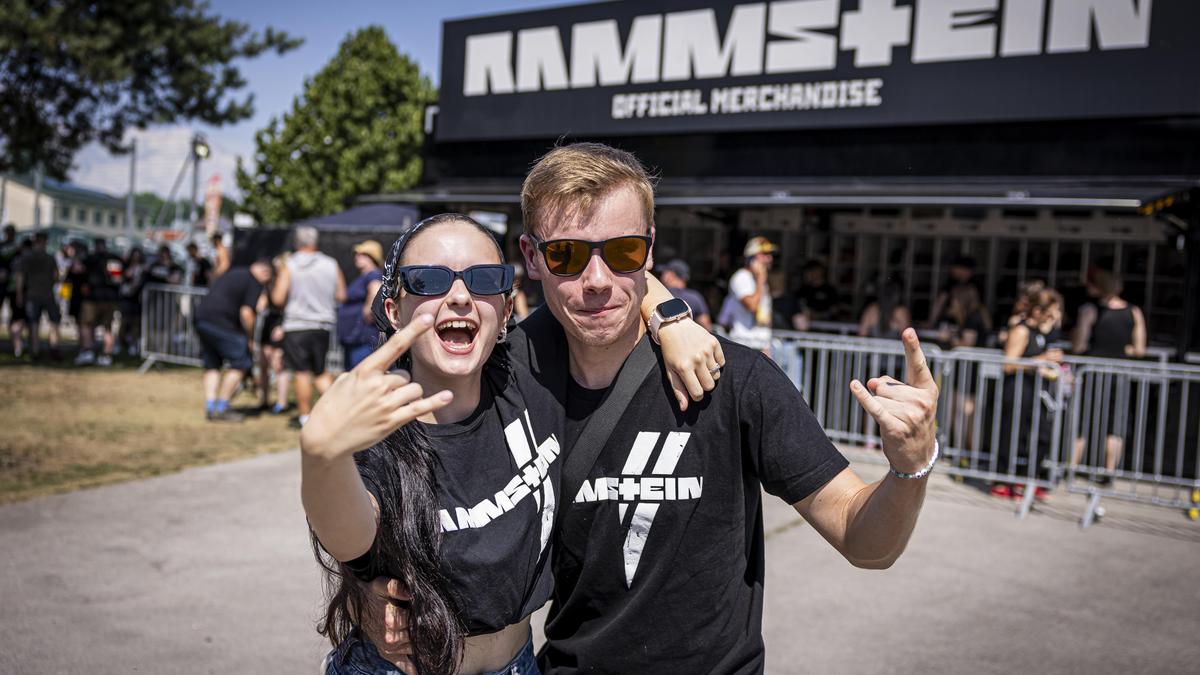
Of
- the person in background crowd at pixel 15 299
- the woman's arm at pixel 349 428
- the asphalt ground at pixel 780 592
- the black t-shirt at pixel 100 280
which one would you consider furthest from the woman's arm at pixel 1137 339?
the person in background crowd at pixel 15 299

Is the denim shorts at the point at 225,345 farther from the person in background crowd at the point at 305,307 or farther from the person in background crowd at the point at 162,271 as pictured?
the person in background crowd at the point at 162,271

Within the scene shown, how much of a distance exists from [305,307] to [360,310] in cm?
106

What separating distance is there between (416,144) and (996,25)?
25205 mm

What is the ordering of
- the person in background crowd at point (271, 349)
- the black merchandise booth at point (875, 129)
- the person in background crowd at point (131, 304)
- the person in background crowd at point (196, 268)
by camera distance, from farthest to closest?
the person in background crowd at point (196, 268) < the person in background crowd at point (131, 304) < the person in background crowd at point (271, 349) < the black merchandise booth at point (875, 129)

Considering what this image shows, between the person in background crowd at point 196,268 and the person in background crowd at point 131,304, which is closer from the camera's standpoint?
the person in background crowd at point 131,304

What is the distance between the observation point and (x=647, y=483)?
1971 millimetres

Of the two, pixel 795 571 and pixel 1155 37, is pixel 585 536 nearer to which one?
pixel 795 571

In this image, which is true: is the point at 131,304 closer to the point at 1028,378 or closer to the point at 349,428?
the point at 1028,378

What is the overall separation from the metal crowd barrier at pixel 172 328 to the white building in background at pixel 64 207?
7191 centimetres

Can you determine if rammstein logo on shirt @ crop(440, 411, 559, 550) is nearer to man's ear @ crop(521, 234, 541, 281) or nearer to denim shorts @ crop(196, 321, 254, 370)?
man's ear @ crop(521, 234, 541, 281)

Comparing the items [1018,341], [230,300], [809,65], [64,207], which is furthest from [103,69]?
[64,207]

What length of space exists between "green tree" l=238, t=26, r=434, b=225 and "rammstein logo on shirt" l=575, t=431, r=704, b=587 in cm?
3053

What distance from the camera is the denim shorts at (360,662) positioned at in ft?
6.03

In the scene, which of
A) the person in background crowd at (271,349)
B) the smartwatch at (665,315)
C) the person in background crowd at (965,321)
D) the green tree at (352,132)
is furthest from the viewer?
the green tree at (352,132)
